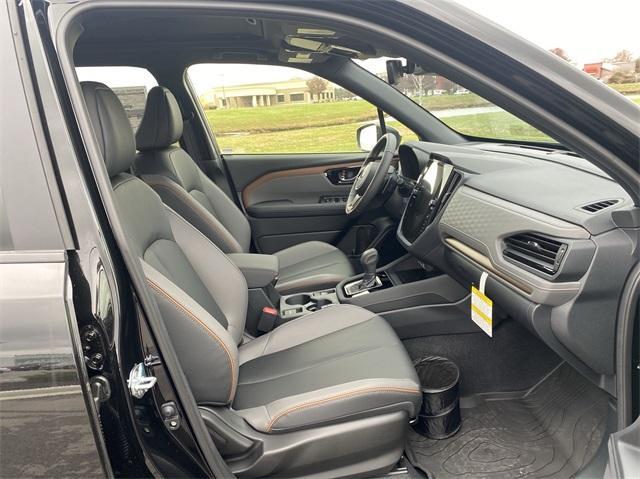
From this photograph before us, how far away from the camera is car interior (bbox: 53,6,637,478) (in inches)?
49.1

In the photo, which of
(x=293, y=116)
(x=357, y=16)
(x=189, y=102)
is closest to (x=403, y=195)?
(x=293, y=116)

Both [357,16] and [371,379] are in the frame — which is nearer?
[357,16]

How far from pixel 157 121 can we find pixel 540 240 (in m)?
1.63

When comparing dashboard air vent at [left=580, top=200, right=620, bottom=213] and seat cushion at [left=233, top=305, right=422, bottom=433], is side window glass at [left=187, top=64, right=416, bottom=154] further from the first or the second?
dashboard air vent at [left=580, top=200, right=620, bottom=213]

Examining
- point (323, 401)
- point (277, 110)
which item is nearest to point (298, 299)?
point (323, 401)

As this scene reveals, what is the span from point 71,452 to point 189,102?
250 centimetres

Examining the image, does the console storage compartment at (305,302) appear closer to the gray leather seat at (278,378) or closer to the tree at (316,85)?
the gray leather seat at (278,378)

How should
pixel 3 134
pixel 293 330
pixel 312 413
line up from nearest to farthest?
pixel 3 134, pixel 312 413, pixel 293 330

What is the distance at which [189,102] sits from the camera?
3109 millimetres

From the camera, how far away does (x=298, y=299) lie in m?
2.33

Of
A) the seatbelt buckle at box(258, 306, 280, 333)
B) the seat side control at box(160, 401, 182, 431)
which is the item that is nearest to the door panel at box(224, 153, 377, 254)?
the seatbelt buckle at box(258, 306, 280, 333)

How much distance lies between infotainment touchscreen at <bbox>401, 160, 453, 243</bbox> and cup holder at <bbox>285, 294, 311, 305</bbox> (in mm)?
509

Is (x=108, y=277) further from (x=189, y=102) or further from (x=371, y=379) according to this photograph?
(x=189, y=102)

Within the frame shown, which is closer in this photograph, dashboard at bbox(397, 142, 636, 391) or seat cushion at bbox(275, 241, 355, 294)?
dashboard at bbox(397, 142, 636, 391)
